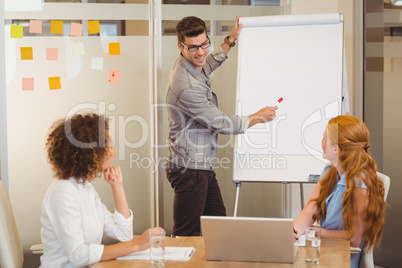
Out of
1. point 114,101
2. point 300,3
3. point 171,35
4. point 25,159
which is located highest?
point 300,3

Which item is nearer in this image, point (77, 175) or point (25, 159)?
point (77, 175)

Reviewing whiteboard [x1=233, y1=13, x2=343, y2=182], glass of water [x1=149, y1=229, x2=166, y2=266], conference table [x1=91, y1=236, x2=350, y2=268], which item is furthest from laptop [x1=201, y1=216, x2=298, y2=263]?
whiteboard [x1=233, y1=13, x2=343, y2=182]

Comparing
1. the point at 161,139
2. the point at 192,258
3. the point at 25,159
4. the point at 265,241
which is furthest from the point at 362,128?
the point at 25,159

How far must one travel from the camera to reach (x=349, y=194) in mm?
2211

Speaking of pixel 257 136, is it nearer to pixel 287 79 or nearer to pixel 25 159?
pixel 287 79

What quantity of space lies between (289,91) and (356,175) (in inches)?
42.7

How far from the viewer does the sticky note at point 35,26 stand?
11.2ft

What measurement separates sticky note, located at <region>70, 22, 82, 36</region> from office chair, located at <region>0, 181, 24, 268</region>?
1.56 m

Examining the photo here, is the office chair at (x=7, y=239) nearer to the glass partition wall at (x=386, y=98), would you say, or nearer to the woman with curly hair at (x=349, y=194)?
the woman with curly hair at (x=349, y=194)

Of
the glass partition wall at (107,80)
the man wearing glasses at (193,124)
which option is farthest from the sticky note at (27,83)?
the man wearing glasses at (193,124)

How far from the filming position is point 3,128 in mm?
3373

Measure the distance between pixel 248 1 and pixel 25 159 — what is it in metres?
1.85

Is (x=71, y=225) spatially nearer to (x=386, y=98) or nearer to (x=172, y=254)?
(x=172, y=254)

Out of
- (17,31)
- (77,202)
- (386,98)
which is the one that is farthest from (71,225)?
(386,98)
